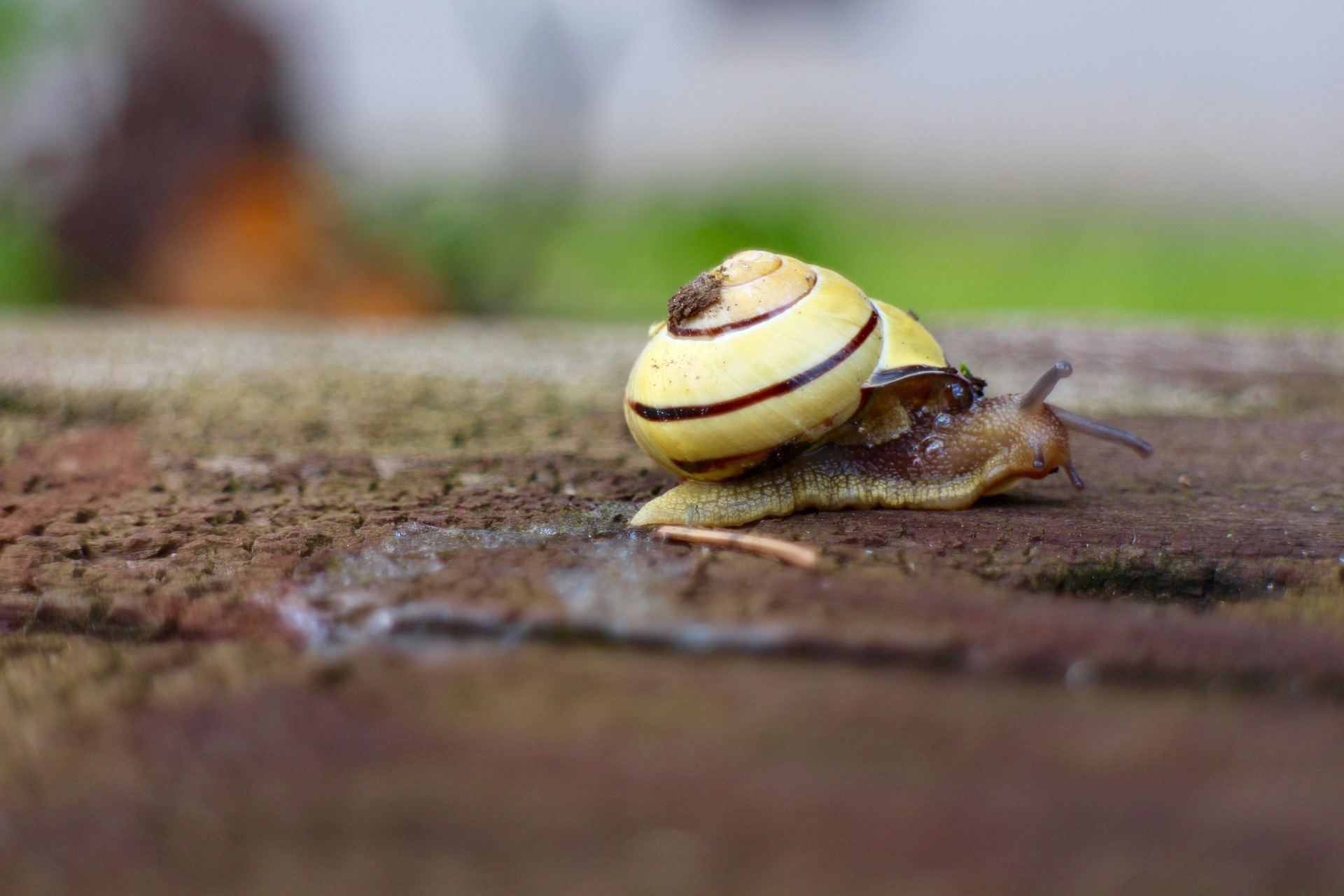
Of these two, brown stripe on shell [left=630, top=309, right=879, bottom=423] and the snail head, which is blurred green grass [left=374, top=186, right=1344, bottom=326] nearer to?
the snail head

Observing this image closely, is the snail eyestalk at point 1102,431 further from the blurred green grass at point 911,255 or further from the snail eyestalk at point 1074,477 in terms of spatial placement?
the blurred green grass at point 911,255

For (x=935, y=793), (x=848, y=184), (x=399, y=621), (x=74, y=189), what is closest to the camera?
(x=935, y=793)

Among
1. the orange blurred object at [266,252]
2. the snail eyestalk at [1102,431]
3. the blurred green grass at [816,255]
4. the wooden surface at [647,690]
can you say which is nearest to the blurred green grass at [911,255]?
the blurred green grass at [816,255]

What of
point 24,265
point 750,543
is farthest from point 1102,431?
point 24,265

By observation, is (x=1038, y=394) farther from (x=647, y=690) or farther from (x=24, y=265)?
(x=24, y=265)

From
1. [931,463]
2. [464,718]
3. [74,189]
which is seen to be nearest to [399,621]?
[464,718]

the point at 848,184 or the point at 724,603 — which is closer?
the point at 724,603

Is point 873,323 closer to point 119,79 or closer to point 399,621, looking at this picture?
point 399,621

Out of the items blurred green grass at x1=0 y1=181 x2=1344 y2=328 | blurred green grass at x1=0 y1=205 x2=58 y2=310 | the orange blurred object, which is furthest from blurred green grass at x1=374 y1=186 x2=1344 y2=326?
blurred green grass at x1=0 y1=205 x2=58 y2=310
